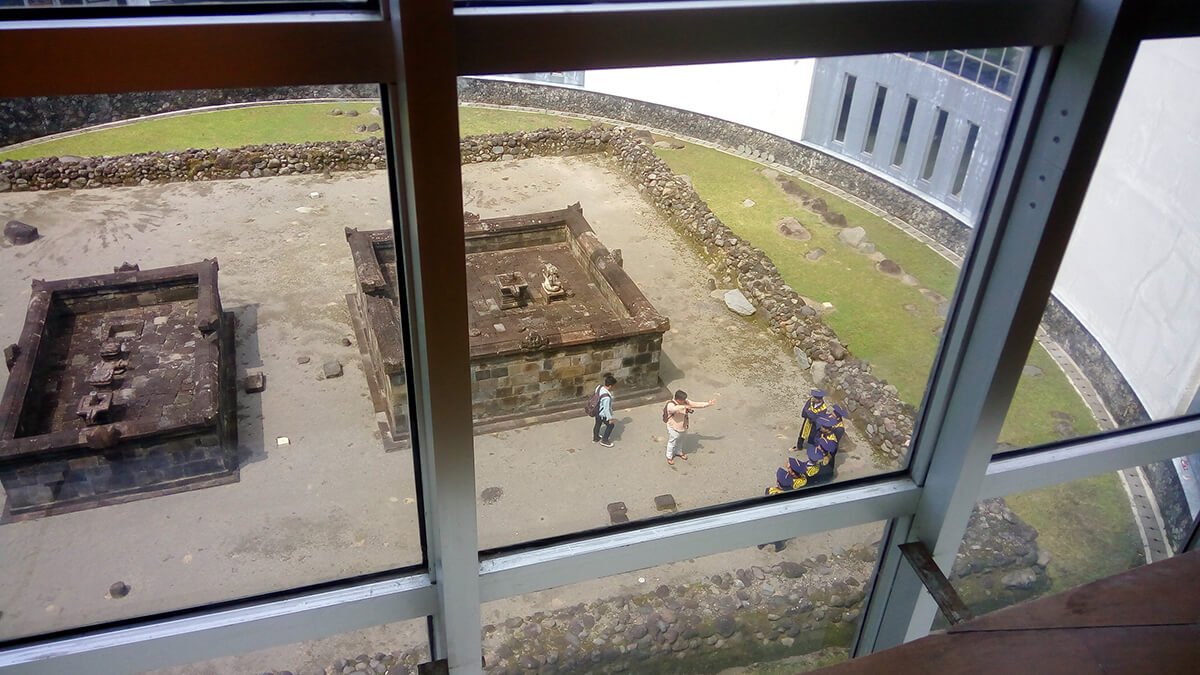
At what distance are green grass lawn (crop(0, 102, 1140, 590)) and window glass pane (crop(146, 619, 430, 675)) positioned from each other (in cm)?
119

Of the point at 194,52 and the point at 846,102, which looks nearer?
the point at 194,52

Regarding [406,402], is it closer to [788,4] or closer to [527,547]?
[527,547]

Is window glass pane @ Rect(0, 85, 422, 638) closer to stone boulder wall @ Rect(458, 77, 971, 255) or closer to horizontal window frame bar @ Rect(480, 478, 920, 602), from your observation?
horizontal window frame bar @ Rect(480, 478, 920, 602)

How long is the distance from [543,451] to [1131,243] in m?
2.62

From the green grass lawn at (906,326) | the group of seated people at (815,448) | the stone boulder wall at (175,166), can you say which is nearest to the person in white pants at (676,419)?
the group of seated people at (815,448)

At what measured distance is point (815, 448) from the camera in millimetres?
3002

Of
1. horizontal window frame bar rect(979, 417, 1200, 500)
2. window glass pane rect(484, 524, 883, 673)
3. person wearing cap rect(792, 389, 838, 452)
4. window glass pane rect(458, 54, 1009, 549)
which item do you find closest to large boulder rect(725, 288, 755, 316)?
window glass pane rect(458, 54, 1009, 549)

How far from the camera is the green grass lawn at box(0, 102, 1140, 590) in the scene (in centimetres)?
169

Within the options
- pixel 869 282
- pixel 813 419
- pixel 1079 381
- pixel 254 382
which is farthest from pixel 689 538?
pixel 869 282

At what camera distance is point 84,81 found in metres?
1.08

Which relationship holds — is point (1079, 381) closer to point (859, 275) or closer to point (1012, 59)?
point (859, 275)

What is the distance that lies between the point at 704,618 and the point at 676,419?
1462mm

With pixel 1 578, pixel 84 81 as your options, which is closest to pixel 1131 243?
pixel 84 81

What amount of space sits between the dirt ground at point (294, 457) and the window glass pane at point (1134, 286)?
748 mm
